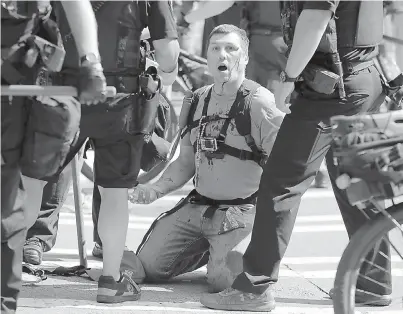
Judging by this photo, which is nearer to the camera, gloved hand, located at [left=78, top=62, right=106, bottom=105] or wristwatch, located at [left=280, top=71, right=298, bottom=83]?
gloved hand, located at [left=78, top=62, right=106, bottom=105]

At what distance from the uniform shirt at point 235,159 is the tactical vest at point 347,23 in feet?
2.09

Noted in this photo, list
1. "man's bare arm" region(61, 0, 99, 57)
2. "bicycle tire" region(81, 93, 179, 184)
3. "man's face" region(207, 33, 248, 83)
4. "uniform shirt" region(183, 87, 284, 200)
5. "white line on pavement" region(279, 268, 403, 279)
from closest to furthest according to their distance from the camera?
"man's bare arm" region(61, 0, 99, 57)
"uniform shirt" region(183, 87, 284, 200)
"man's face" region(207, 33, 248, 83)
"white line on pavement" region(279, 268, 403, 279)
"bicycle tire" region(81, 93, 179, 184)

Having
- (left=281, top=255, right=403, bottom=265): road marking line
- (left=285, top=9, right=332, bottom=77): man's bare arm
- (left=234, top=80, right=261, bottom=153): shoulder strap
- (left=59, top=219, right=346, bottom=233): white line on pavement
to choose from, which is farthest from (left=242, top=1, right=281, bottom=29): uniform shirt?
(left=285, top=9, right=332, bottom=77): man's bare arm

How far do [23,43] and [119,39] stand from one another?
0.88 m

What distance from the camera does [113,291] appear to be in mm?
5133

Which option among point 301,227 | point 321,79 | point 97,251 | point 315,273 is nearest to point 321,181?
point 301,227

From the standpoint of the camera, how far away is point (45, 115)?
4.09 m

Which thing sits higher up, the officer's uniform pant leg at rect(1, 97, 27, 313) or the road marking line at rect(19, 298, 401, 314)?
the officer's uniform pant leg at rect(1, 97, 27, 313)

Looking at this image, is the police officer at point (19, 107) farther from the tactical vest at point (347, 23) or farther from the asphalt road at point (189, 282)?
the tactical vest at point (347, 23)

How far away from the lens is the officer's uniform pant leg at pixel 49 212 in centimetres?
603

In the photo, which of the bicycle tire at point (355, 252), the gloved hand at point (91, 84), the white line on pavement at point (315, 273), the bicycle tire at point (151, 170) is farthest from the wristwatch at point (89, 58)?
the bicycle tire at point (151, 170)

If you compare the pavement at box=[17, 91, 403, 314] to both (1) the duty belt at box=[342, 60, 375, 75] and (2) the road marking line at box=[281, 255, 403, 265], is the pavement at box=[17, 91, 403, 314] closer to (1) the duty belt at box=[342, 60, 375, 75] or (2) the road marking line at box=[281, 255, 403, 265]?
(2) the road marking line at box=[281, 255, 403, 265]

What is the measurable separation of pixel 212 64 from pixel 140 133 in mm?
716

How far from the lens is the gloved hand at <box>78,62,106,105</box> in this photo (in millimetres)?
3945
